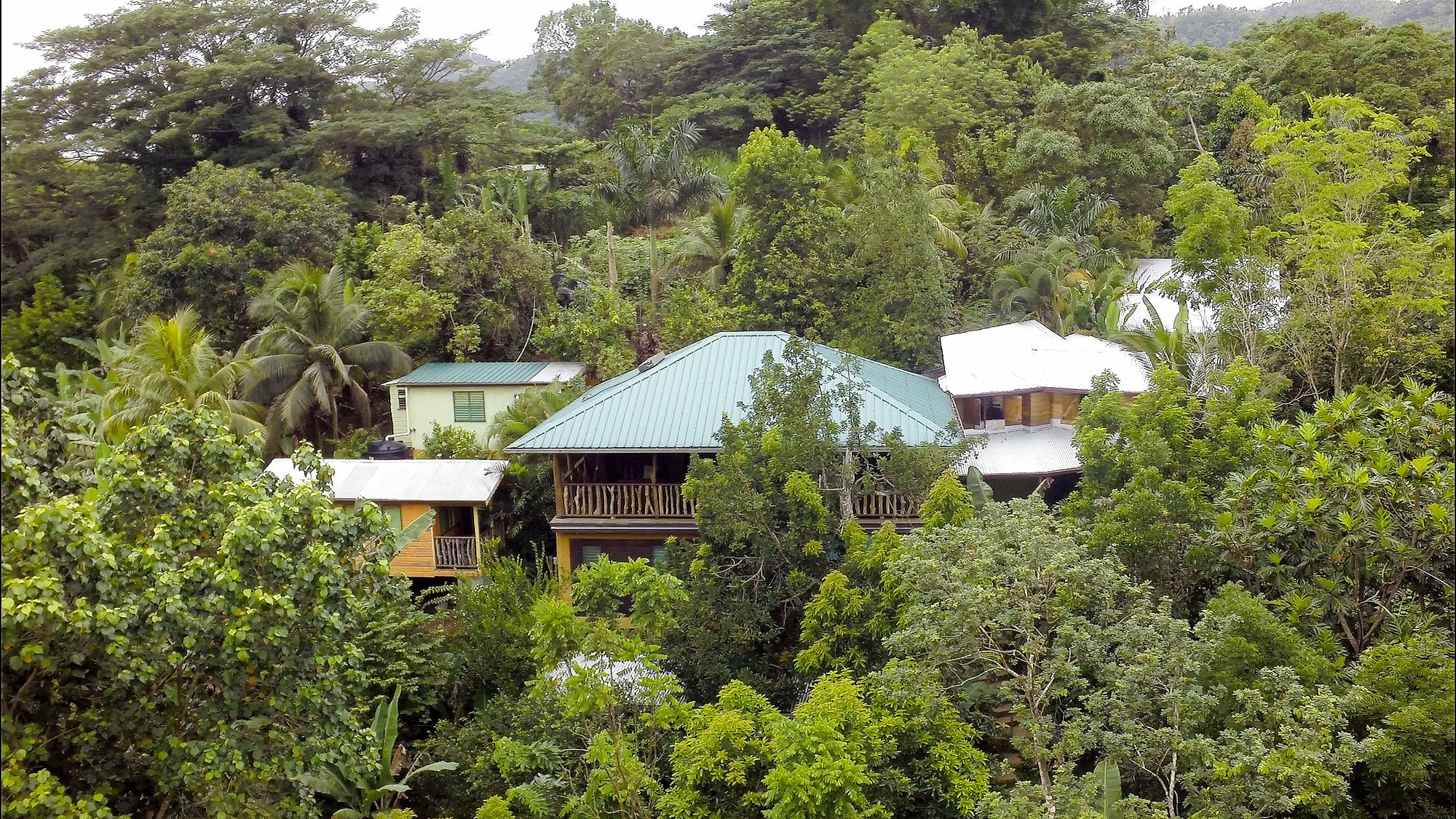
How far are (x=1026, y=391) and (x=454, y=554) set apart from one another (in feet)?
35.4

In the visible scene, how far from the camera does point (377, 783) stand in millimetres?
12422

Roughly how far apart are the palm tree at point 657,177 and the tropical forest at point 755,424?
152mm

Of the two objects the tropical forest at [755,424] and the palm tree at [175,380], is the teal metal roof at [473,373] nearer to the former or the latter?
the tropical forest at [755,424]

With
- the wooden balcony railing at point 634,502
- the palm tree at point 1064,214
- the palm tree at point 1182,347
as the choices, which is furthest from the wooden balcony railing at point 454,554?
the palm tree at point 1064,214

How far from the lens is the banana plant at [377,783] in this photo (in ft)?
38.6

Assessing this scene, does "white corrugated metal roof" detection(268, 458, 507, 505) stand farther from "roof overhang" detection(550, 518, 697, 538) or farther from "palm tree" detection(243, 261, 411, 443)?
"palm tree" detection(243, 261, 411, 443)

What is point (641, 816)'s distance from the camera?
9.95m

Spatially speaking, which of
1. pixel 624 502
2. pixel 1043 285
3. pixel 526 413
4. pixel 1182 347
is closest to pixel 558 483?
pixel 624 502

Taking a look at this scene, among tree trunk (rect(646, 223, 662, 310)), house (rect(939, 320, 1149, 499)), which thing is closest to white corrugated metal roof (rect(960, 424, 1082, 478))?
house (rect(939, 320, 1149, 499))

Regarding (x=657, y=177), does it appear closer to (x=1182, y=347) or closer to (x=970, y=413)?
(x=970, y=413)

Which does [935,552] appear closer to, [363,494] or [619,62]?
[363,494]

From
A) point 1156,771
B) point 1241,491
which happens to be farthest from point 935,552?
point 1241,491

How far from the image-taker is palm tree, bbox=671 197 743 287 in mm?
25453

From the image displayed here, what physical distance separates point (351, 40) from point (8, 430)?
28.9 metres
